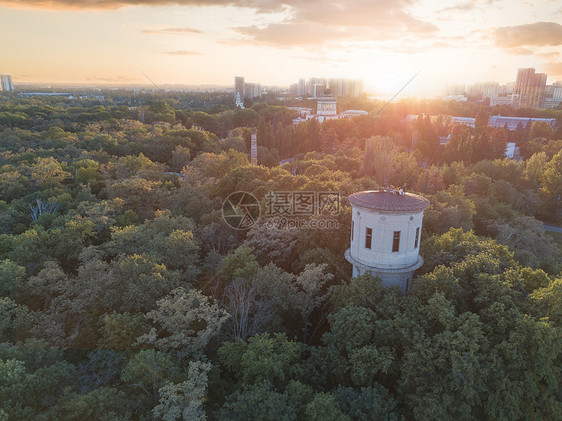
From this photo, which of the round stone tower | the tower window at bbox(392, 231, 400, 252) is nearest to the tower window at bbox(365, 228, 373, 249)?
the round stone tower

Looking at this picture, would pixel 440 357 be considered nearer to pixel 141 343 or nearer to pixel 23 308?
pixel 141 343

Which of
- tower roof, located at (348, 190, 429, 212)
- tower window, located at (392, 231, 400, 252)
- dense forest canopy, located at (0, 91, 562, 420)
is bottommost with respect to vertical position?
dense forest canopy, located at (0, 91, 562, 420)

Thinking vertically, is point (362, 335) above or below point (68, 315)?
above

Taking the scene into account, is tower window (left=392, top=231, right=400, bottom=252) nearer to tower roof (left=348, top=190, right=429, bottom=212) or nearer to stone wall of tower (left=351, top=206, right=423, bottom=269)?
stone wall of tower (left=351, top=206, right=423, bottom=269)

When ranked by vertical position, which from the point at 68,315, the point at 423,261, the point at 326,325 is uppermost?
the point at 423,261

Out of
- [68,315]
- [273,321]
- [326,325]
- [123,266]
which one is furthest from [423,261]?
[68,315]

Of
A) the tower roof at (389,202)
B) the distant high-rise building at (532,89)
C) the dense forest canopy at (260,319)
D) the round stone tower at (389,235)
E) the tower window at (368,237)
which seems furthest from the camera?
the distant high-rise building at (532,89)

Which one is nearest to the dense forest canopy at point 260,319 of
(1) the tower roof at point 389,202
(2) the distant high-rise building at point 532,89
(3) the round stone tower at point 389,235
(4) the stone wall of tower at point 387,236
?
(3) the round stone tower at point 389,235

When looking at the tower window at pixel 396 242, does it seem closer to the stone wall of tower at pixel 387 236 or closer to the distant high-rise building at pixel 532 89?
the stone wall of tower at pixel 387 236
